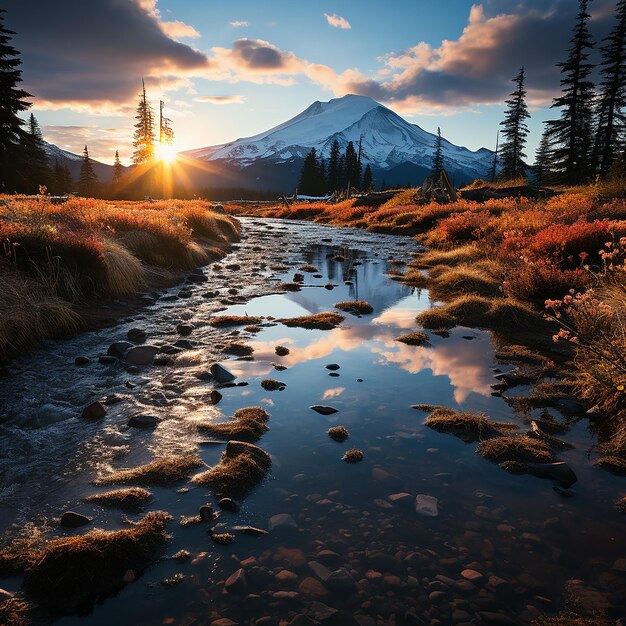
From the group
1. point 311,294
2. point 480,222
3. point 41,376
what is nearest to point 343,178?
point 480,222

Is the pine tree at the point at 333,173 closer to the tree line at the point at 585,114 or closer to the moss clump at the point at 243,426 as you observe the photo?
the tree line at the point at 585,114

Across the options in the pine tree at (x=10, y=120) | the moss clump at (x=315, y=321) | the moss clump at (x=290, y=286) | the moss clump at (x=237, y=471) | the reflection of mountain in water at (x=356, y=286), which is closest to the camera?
the moss clump at (x=237, y=471)

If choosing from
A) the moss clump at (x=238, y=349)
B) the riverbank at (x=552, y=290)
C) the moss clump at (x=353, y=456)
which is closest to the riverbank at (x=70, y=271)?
the moss clump at (x=238, y=349)

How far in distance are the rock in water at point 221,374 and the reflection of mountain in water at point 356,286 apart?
390 cm

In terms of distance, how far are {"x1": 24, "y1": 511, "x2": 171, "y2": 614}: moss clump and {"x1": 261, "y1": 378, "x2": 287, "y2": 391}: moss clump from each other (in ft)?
8.84

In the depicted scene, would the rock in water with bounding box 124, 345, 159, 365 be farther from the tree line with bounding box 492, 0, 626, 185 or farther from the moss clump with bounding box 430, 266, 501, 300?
the tree line with bounding box 492, 0, 626, 185

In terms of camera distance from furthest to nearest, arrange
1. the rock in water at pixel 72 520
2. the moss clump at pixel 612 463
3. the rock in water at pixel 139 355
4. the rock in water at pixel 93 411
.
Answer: the rock in water at pixel 139 355, the rock in water at pixel 93 411, the moss clump at pixel 612 463, the rock in water at pixel 72 520

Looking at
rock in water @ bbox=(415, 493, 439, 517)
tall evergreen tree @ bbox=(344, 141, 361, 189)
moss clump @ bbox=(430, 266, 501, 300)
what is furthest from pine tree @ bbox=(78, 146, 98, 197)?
rock in water @ bbox=(415, 493, 439, 517)

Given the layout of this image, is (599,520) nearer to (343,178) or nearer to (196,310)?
(196,310)

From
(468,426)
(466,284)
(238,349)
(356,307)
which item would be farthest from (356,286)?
(468,426)

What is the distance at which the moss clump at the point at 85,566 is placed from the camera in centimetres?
242

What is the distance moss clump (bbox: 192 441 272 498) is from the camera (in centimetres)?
343

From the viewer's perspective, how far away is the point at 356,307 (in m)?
9.61

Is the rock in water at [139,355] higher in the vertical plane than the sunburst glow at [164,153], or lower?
lower
